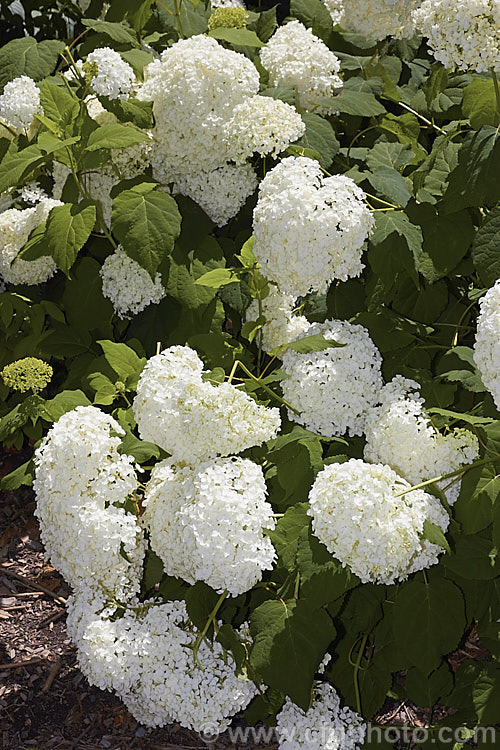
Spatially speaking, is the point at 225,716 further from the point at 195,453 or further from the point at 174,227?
the point at 174,227

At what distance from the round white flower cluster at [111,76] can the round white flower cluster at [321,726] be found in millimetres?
2028

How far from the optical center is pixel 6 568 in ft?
11.1

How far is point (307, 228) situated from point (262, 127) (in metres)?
0.49

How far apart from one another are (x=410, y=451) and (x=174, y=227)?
1.02 meters

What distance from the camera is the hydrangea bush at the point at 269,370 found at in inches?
81.7

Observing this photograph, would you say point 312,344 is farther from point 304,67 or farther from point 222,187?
point 304,67

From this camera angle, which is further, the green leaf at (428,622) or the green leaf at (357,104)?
the green leaf at (357,104)

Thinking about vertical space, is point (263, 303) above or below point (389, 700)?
above

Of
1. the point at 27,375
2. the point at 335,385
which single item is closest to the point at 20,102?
the point at 27,375

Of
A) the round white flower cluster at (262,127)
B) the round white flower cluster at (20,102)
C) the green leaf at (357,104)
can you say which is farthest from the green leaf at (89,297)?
the green leaf at (357,104)

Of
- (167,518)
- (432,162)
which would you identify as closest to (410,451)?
(167,518)

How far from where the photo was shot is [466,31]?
196cm

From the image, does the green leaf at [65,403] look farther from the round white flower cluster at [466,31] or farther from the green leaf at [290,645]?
the round white flower cluster at [466,31]

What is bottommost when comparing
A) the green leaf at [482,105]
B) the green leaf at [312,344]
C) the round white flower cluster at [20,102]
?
the green leaf at [312,344]
